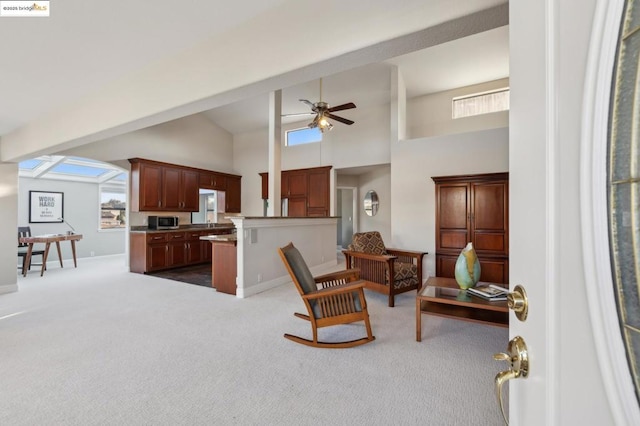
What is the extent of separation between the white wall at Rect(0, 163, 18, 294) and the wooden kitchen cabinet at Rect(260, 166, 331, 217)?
201 inches

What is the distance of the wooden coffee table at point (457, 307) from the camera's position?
2.31m

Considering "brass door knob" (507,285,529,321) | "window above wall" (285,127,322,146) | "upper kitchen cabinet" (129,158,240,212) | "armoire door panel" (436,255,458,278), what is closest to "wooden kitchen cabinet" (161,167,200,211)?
"upper kitchen cabinet" (129,158,240,212)

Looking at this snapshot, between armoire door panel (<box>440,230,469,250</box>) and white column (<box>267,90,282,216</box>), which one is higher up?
white column (<box>267,90,282,216</box>)

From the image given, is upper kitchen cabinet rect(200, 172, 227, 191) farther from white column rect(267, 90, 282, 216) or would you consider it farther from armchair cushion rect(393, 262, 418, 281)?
armchair cushion rect(393, 262, 418, 281)

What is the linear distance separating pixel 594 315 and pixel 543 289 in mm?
130

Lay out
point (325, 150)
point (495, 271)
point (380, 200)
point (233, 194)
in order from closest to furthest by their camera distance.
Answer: point (495, 271), point (325, 150), point (380, 200), point (233, 194)

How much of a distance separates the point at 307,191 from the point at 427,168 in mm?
3313

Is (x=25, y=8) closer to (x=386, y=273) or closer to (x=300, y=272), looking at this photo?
(x=300, y=272)

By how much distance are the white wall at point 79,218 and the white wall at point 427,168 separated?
7.78m

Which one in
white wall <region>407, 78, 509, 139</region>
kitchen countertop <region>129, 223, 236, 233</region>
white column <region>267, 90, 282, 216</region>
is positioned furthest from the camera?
kitchen countertop <region>129, 223, 236, 233</region>

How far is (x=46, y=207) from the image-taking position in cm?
672

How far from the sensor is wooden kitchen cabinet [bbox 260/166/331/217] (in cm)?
718

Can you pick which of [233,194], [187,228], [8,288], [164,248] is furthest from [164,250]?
[233,194]

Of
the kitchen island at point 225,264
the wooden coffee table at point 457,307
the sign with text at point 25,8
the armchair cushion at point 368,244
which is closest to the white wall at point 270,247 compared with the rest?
the kitchen island at point 225,264
